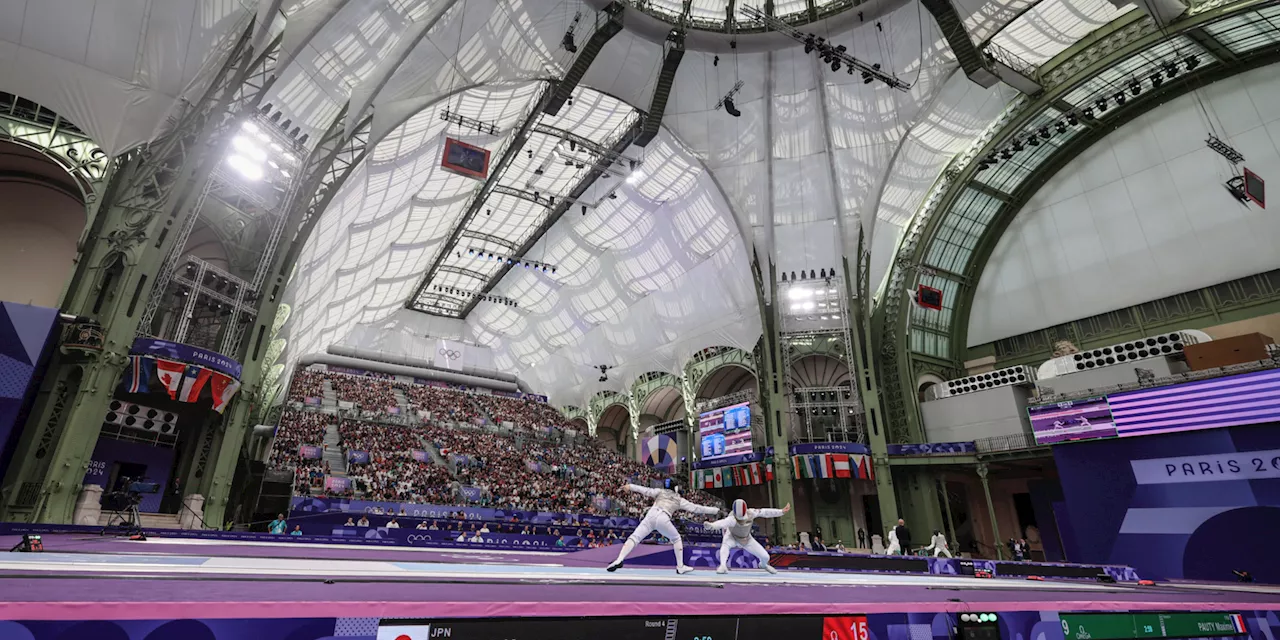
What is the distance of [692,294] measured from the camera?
43250 mm

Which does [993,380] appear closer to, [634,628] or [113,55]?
[634,628]

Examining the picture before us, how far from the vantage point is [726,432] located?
3841 centimetres

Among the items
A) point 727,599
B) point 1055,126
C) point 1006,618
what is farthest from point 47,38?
point 1055,126

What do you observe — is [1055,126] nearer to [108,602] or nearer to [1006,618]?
[1006,618]

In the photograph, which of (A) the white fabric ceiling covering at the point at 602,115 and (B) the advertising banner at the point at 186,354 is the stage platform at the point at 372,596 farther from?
(A) the white fabric ceiling covering at the point at 602,115

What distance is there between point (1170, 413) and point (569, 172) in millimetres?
35523

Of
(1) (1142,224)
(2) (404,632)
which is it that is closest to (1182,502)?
(1) (1142,224)

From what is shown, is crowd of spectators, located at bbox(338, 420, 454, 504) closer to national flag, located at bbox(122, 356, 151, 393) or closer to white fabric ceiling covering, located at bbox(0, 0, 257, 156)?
national flag, located at bbox(122, 356, 151, 393)

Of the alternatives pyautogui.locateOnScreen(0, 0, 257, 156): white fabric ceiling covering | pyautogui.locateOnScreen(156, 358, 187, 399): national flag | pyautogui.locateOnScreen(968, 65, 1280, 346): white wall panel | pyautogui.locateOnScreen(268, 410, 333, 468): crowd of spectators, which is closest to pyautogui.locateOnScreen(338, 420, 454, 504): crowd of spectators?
pyautogui.locateOnScreen(268, 410, 333, 468): crowd of spectators

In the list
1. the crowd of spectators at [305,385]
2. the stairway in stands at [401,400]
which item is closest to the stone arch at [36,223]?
the crowd of spectators at [305,385]

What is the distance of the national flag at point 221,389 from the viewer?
20.6 m

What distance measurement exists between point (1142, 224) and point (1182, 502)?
57.7 ft

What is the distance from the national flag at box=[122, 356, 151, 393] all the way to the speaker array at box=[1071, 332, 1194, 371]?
39601 millimetres

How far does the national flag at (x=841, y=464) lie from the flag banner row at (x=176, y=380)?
97.9 feet
